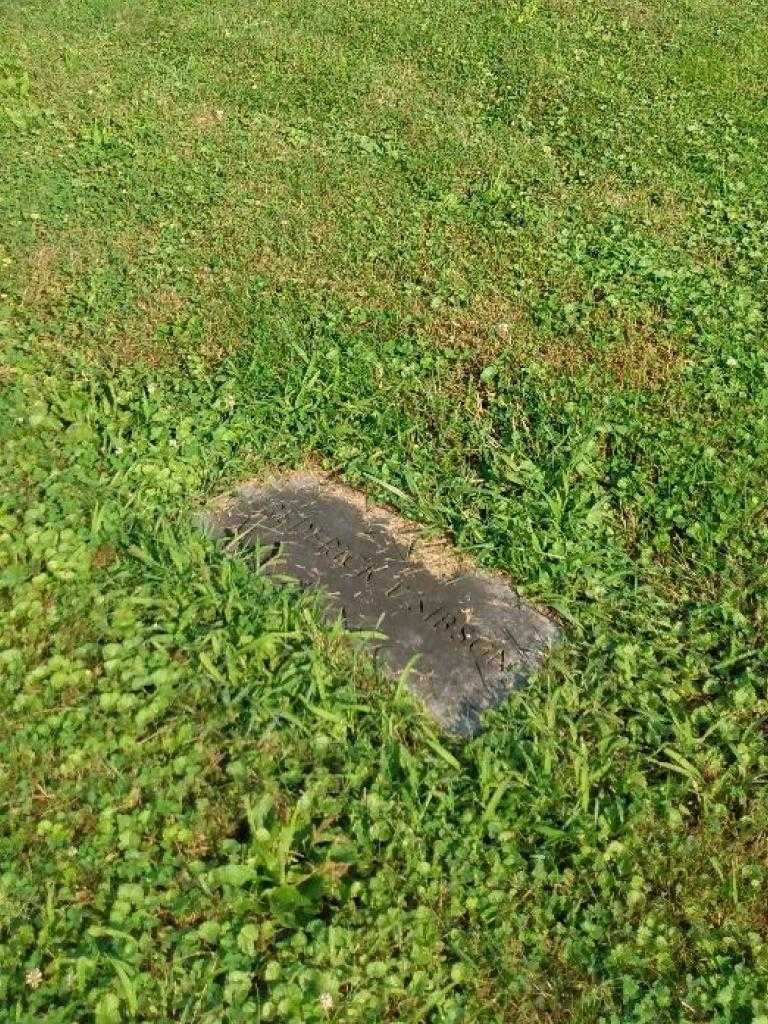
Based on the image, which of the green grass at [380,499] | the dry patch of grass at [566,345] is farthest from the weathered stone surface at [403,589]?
the dry patch of grass at [566,345]

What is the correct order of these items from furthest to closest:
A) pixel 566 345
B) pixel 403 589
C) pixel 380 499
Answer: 1. pixel 566 345
2. pixel 380 499
3. pixel 403 589

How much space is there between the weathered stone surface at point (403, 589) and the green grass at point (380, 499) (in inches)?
4.6

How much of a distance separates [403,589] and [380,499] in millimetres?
492

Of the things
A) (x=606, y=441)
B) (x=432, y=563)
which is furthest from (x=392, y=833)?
(x=606, y=441)

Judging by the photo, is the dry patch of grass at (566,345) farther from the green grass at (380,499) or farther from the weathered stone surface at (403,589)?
the weathered stone surface at (403,589)

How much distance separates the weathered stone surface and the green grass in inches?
4.6

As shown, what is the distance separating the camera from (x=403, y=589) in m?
3.91

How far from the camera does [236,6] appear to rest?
28.2ft

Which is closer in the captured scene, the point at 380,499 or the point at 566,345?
the point at 380,499

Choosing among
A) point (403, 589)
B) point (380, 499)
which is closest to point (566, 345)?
point (380, 499)

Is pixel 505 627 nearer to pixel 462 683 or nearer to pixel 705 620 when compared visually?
pixel 462 683

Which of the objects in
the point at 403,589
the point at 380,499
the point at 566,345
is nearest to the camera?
the point at 403,589

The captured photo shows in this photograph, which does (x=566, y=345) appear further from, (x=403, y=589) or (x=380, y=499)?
(x=403, y=589)

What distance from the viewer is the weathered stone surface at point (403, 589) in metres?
3.61
